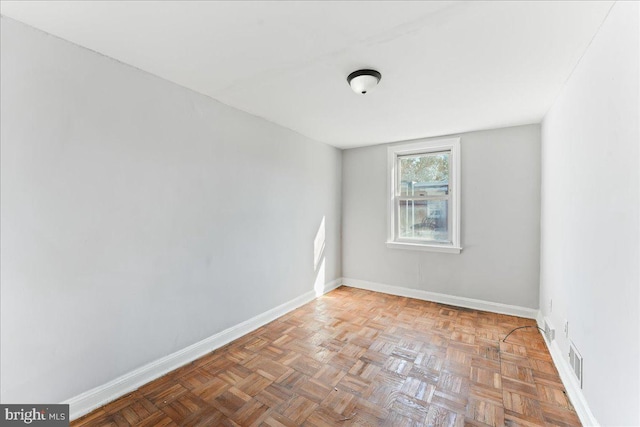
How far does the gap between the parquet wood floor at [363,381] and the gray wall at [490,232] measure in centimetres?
50

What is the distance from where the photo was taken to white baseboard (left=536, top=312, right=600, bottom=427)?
153 centimetres

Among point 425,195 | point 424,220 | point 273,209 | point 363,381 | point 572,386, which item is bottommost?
point 363,381

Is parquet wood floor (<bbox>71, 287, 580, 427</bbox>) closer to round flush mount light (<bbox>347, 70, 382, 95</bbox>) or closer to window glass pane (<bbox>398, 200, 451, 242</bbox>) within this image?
window glass pane (<bbox>398, 200, 451, 242</bbox>)

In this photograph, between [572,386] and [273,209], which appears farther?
[273,209]

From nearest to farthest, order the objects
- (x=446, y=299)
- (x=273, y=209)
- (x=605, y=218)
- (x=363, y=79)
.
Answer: (x=605, y=218), (x=363, y=79), (x=273, y=209), (x=446, y=299)

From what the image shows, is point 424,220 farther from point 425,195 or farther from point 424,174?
point 424,174

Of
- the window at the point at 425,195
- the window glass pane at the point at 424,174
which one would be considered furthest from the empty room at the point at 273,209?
the window glass pane at the point at 424,174

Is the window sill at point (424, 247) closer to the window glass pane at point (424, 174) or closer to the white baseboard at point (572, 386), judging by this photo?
the window glass pane at point (424, 174)

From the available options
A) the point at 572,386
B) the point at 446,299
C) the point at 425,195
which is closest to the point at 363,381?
the point at 572,386

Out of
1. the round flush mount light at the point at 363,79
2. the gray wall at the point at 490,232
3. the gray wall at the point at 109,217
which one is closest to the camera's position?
the gray wall at the point at 109,217

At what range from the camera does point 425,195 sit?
380cm

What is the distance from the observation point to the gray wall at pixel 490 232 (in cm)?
310

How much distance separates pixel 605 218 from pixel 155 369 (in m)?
2.96

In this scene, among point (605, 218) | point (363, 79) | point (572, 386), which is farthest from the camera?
point (363, 79)
